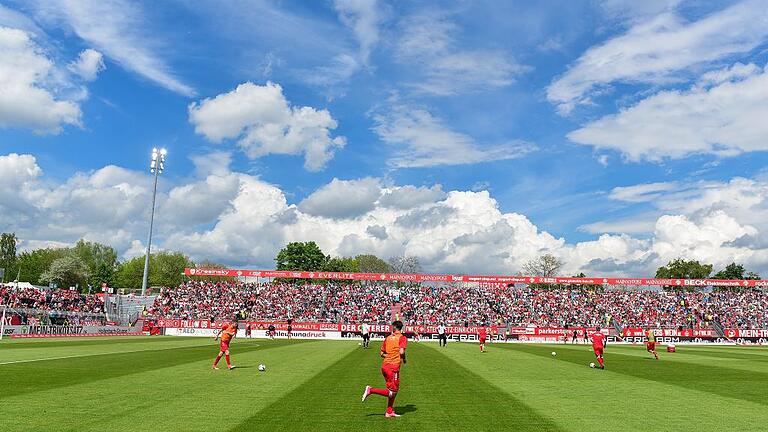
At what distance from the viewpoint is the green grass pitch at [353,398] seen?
10.8 m

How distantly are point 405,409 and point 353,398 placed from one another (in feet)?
6.49

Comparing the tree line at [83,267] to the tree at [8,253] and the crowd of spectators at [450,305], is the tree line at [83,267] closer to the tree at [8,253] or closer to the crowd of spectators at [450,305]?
the tree at [8,253]

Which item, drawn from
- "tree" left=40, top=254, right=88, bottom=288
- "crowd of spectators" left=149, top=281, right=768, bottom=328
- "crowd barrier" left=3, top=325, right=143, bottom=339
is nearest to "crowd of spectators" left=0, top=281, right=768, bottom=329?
"crowd of spectators" left=149, top=281, right=768, bottom=328

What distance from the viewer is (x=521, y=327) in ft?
205

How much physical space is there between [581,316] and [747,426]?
61001mm

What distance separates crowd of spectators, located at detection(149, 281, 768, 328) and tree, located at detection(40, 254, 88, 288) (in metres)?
57.9

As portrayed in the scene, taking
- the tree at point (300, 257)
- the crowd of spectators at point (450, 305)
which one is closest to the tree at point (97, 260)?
the tree at point (300, 257)

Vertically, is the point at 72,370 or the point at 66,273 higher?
the point at 66,273

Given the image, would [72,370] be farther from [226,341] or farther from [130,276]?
[130,276]

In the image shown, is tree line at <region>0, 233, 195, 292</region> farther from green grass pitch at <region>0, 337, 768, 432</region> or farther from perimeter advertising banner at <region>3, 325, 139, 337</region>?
green grass pitch at <region>0, 337, 768, 432</region>

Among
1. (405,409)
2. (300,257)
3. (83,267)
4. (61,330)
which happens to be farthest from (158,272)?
(405,409)

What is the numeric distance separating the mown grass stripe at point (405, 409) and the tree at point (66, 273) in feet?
390

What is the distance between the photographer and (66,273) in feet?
389

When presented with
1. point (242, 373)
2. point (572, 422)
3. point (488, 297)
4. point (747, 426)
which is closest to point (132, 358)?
point (242, 373)
